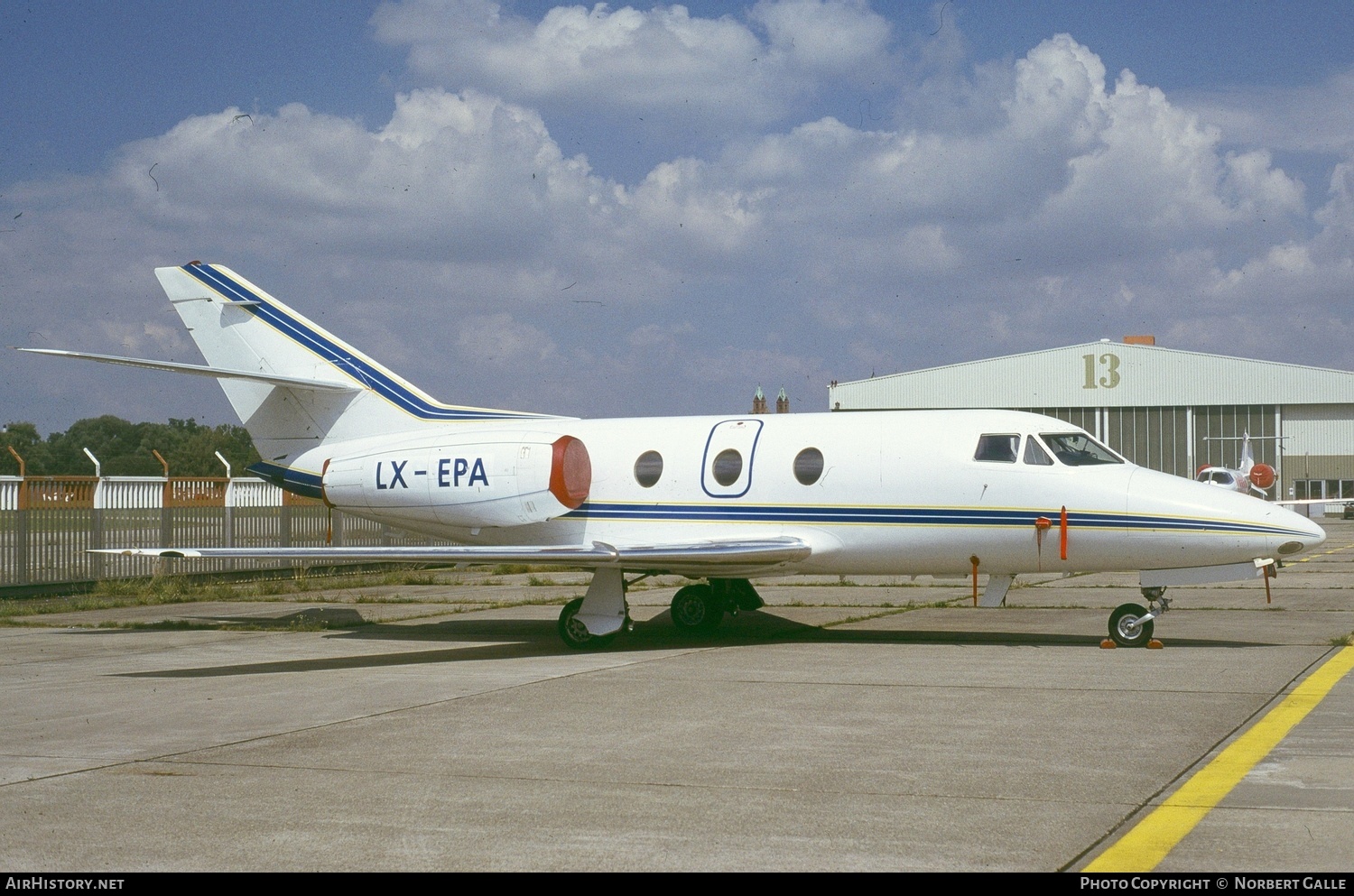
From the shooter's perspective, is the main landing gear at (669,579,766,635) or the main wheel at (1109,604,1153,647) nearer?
the main wheel at (1109,604,1153,647)

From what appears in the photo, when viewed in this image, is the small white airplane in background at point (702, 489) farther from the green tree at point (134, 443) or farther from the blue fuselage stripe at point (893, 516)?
the green tree at point (134, 443)

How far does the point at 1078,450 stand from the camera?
47.8ft

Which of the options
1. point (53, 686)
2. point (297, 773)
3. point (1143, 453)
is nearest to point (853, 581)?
point (53, 686)

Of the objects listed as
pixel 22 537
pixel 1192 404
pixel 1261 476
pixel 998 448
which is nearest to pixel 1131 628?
pixel 998 448

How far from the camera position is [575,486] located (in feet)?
53.7

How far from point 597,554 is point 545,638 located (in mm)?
2485

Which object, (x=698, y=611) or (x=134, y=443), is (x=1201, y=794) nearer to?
(x=698, y=611)

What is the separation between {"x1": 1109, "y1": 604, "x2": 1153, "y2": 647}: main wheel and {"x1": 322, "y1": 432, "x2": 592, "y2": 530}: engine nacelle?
6.36m

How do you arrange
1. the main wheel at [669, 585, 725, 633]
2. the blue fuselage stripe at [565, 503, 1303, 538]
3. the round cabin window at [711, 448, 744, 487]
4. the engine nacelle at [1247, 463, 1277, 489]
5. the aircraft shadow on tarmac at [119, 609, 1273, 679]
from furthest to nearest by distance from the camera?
the engine nacelle at [1247, 463, 1277, 489]
the main wheel at [669, 585, 725, 633]
the round cabin window at [711, 448, 744, 487]
the aircraft shadow on tarmac at [119, 609, 1273, 679]
the blue fuselage stripe at [565, 503, 1303, 538]

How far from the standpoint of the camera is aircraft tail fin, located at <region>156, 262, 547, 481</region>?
59.2ft

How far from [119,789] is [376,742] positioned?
183 centimetres

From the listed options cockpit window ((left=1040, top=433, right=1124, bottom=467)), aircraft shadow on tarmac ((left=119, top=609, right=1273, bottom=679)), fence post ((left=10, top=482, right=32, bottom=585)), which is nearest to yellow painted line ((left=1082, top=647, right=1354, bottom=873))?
cockpit window ((left=1040, top=433, right=1124, bottom=467))

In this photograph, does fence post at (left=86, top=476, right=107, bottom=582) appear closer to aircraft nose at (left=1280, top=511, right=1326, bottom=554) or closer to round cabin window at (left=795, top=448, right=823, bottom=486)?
round cabin window at (left=795, top=448, right=823, bottom=486)

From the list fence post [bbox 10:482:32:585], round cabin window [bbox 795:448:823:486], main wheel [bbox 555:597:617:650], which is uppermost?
round cabin window [bbox 795:448:823:486]
